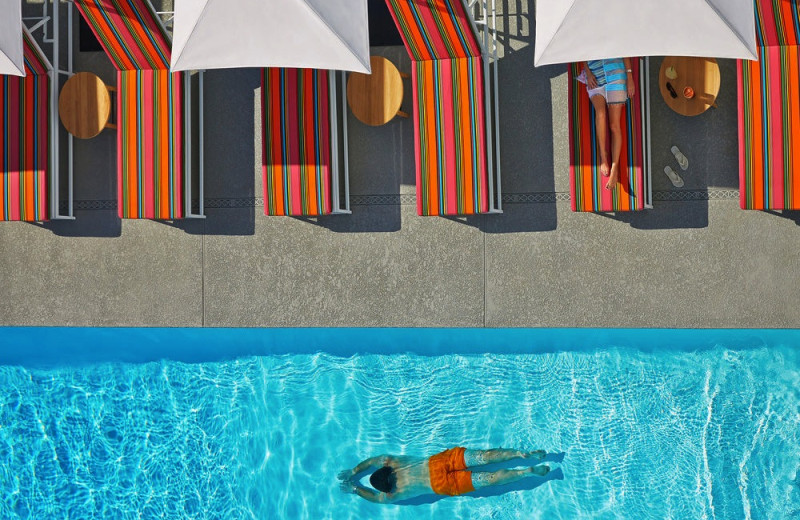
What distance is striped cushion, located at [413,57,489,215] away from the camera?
6230 millimetres

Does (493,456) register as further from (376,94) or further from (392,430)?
(376,94)

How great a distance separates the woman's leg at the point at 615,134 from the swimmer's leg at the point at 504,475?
2.42m

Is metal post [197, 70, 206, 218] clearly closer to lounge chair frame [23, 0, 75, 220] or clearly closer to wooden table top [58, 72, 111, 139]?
wooden table top [58, 72, 111, 139]

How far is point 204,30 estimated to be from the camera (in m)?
5.55

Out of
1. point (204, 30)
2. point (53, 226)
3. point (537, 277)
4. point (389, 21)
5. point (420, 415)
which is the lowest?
point (420, 415)

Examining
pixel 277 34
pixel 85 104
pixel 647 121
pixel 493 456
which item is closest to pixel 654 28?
pixel 647 121

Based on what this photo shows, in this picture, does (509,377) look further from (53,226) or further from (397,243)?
(53,226)

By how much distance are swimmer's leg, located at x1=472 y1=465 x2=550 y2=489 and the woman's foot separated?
2387mm

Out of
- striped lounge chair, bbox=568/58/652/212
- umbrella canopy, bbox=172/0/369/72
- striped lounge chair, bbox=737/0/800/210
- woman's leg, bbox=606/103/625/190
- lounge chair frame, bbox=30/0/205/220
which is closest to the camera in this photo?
umbrella canopy, bbox=172/0/369/72

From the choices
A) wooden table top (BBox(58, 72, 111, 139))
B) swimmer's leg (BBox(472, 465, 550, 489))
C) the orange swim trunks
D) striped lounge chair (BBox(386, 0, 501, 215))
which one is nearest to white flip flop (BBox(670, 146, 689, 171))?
striped lounge chair (BBox(386, 0, 501, 215))

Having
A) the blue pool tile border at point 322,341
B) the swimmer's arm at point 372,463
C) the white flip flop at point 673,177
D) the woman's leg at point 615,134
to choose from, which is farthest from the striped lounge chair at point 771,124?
the swimmer's arm at point 372,463

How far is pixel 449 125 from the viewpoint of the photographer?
6270 millimetres

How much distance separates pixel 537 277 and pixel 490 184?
91 centimetres

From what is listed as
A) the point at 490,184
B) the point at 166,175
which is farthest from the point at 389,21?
the point at 166,175
